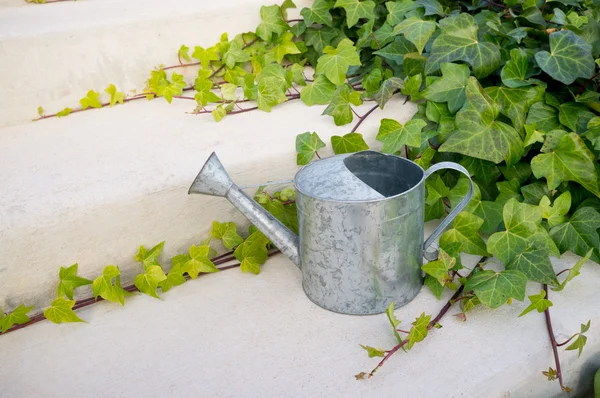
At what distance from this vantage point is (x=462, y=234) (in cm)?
120

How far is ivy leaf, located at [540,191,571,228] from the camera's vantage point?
1214 mm

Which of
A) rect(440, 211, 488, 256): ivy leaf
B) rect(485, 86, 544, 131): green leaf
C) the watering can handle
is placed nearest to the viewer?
the watering can handle

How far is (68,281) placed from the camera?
1181mm

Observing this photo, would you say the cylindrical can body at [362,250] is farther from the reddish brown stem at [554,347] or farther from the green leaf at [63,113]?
the green leaf at [63,113]

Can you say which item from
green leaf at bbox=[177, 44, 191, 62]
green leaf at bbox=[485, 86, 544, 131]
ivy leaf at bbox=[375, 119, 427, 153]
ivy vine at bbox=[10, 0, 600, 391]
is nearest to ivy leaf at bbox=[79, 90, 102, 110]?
ivy vine at bbox=[10, 0, 600, 391]

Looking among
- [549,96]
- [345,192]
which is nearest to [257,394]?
[345,192]

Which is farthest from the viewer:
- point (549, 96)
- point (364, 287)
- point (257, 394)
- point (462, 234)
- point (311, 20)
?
point (311, 20)

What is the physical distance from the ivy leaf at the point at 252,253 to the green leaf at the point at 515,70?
0.70 metres

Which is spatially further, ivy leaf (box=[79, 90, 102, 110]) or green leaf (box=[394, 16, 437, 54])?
ivy leaf (box=[79, 90, 102, 110])

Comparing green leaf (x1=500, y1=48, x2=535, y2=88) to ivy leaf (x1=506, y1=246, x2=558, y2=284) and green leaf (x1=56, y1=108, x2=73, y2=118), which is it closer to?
ivy leaf (x1=506, y1=246, x2=558, y2=284)

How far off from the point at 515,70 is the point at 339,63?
0.47m

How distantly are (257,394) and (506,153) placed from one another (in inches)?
29.3

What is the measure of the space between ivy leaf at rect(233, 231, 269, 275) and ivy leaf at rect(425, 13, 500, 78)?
0.61 metres

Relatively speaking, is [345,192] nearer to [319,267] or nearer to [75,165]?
[319,267]
